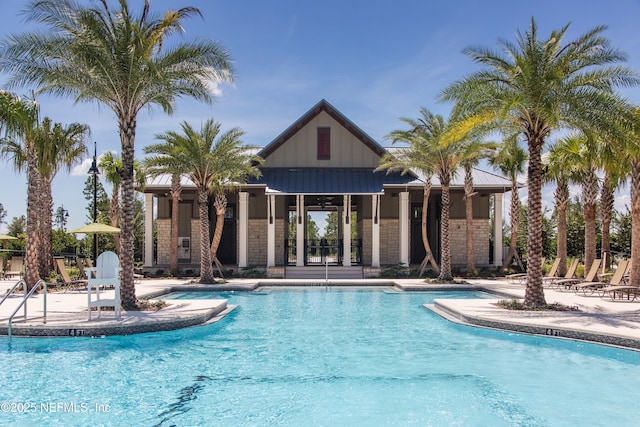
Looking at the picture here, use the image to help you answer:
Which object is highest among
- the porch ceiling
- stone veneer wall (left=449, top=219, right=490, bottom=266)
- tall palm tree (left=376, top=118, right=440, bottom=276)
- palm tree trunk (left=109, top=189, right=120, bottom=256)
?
tall palm tree (left=376, top=118, right=440, bottom=276)

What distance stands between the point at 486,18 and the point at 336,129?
36.8 feet

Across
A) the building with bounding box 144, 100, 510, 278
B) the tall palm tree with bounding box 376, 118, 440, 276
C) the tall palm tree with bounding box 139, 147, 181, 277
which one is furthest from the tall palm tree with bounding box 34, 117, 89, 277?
the tall palm tree with bounding box 376, 118, 440, 276

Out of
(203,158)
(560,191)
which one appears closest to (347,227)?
(203,158)

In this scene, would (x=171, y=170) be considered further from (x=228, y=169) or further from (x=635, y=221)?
(x=635, y=221)

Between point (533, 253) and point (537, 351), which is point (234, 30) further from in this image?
point (537, 351)

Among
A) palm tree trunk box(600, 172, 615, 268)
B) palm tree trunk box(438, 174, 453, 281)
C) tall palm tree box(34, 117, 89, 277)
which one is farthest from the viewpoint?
palm tree trunk box(438, 174, 453, 281)

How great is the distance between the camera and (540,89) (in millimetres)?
12594

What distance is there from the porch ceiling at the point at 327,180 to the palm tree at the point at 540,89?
36.2 ft

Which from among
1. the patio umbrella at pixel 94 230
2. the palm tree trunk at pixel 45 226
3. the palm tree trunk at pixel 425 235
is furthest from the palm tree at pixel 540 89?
the palm tree trunk at pixel 45 226

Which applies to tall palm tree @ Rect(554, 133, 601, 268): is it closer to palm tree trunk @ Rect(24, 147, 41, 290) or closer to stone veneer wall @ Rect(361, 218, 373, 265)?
stone veneer wall @ Rect(361, 218, 373, 265)

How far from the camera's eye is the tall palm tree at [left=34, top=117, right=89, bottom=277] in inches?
695

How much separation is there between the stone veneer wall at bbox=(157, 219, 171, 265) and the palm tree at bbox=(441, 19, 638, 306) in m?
18.0

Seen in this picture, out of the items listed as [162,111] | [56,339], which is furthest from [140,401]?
[162,111]

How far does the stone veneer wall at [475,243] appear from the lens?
27.6 metres
